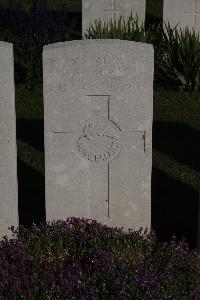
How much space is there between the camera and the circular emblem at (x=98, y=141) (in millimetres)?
4918

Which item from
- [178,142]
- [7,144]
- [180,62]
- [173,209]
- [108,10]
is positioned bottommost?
[173,209]

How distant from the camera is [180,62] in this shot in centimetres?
930

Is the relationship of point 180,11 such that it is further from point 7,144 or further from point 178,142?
point 7,144

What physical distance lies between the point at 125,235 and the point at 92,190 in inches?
19.0

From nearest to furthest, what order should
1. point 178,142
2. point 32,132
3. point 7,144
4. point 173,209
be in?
point 7,144
point 173,209
point 178,142
point 32,132

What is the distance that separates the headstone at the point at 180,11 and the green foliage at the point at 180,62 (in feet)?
4.02

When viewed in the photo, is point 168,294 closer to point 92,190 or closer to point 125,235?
point 125,235

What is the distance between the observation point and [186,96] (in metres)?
9.23

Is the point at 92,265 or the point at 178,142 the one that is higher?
the point at 178,142

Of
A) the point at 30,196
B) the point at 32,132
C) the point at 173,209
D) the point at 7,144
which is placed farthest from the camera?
the point at 32,132

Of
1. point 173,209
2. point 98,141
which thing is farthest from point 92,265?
point 173,209

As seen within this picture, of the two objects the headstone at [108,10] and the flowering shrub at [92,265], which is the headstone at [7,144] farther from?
the headstone at [108,10]

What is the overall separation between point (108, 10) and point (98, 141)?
620cm

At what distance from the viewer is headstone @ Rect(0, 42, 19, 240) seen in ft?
15.3
